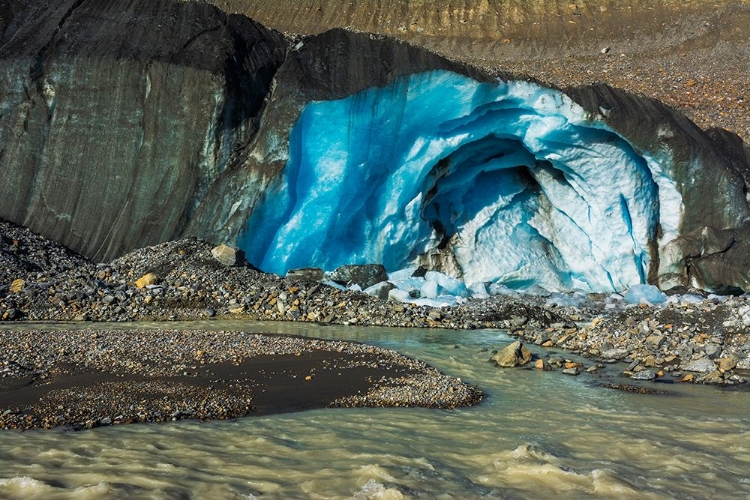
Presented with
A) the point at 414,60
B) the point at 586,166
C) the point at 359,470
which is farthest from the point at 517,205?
the point at 359,470

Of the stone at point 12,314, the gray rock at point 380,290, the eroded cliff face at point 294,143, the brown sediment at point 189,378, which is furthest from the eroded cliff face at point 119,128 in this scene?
the brown sediment at point 189,378

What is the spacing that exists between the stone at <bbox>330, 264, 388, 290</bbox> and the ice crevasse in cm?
67

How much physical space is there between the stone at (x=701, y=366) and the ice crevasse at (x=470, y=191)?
6.21 meters

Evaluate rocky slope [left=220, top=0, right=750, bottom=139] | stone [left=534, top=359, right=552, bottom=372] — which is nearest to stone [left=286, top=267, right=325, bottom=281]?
stone [left=534, top=359, right=552, bottom=372]

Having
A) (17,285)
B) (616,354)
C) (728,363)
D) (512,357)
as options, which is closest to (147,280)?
(17,285)

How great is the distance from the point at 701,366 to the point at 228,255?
6.88 m

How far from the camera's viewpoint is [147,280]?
36.2ft

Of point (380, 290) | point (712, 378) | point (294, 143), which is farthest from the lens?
point (294, 143)

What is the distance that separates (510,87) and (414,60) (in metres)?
1.76

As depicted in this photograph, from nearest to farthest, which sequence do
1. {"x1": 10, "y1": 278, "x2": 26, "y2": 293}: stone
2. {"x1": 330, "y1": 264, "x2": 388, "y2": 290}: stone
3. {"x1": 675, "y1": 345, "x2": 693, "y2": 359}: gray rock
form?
1. {"x1": 675, "y1": 345, "x2": 693, "y2": 359}: gray rock
2. {"x1": 10, "y1": 278, "x2": 26, "y2": 293}: stone
3. {"x1": 330, "y1": 264, "x2": 388, "y2": 290}: stone

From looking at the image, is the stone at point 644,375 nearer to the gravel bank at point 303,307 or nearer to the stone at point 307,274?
the gravel bank at point 303,307

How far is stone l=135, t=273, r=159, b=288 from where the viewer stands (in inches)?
434

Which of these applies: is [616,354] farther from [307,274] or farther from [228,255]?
[228,255]

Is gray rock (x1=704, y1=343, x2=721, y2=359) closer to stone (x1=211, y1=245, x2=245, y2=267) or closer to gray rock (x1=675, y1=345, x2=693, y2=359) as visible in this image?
gray rock (x1=675, y1=345, x2=693, y2=359)
